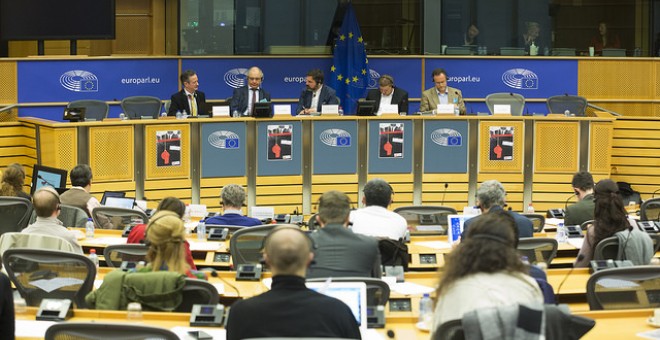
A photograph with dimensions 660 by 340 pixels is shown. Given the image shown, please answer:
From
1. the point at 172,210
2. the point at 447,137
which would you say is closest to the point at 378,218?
the point at 172,210

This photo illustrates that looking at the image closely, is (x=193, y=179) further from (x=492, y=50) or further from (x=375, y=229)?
(x=492, y=50)

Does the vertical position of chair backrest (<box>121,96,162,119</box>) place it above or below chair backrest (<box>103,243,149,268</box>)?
above

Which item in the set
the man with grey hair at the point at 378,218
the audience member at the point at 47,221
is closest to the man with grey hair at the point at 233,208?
the man with grey hair at the point at 378,218

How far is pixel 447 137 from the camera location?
15609mm

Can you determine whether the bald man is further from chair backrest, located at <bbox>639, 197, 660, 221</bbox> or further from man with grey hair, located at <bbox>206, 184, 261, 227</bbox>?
chair backrest, located at <bbox>639, 197, 660, 221</bbox>

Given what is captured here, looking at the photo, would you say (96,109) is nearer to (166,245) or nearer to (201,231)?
(201,231)

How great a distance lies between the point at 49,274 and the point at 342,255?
1.77 metres

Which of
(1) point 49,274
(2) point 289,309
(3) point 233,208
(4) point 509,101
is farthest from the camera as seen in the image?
(4) point 509,101

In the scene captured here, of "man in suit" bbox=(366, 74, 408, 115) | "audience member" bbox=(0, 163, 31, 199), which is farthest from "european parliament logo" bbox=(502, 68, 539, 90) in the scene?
"audience member" bbox=(0, 163, 31, 199)

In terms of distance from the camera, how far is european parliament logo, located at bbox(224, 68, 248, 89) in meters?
19.9

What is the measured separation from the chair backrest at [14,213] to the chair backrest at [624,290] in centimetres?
530

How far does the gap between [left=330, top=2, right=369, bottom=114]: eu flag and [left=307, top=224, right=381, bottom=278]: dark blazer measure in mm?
12290

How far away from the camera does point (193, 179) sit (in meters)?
15.1

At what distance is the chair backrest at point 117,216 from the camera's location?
418 inches
